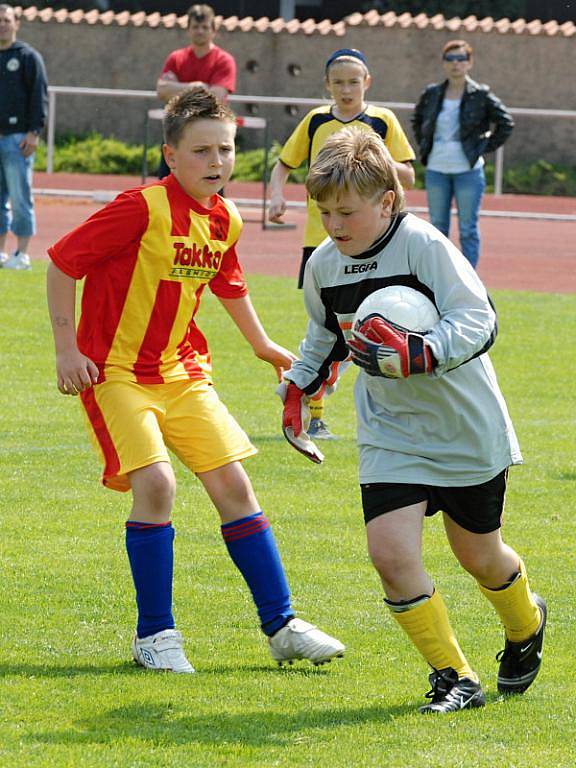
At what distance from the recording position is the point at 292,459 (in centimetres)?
763

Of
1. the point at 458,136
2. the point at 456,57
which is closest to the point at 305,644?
the point at 458,136

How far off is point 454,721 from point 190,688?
2.61 ft

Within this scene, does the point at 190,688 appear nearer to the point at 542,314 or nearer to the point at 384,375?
the point at 384,375

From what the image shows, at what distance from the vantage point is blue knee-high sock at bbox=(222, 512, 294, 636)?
464 cm

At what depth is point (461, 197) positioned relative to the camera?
13.1m

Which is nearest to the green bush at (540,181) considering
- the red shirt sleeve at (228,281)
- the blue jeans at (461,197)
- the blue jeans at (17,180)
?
the blue jeans at (461,197)

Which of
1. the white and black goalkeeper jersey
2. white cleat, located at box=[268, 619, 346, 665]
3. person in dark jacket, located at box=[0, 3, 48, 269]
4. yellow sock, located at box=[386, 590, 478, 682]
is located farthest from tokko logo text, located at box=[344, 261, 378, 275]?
person in dark jacket, located at box=[0, 3, 48, 269]

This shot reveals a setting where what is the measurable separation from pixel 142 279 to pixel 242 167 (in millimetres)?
21514

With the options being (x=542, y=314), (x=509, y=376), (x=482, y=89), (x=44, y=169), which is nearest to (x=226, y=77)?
(x=482, y=89)

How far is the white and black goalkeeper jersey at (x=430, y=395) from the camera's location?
4090mm

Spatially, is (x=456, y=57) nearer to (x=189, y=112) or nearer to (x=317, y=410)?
(x=317, y=410)

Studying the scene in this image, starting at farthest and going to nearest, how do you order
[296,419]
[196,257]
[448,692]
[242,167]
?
[242,167] < [196,257] < [296,419] < [448,692]

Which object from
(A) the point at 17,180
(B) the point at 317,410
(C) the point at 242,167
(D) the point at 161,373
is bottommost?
(C) the point at 242,167

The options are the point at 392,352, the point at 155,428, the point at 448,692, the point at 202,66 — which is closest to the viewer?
the point at 392,352
